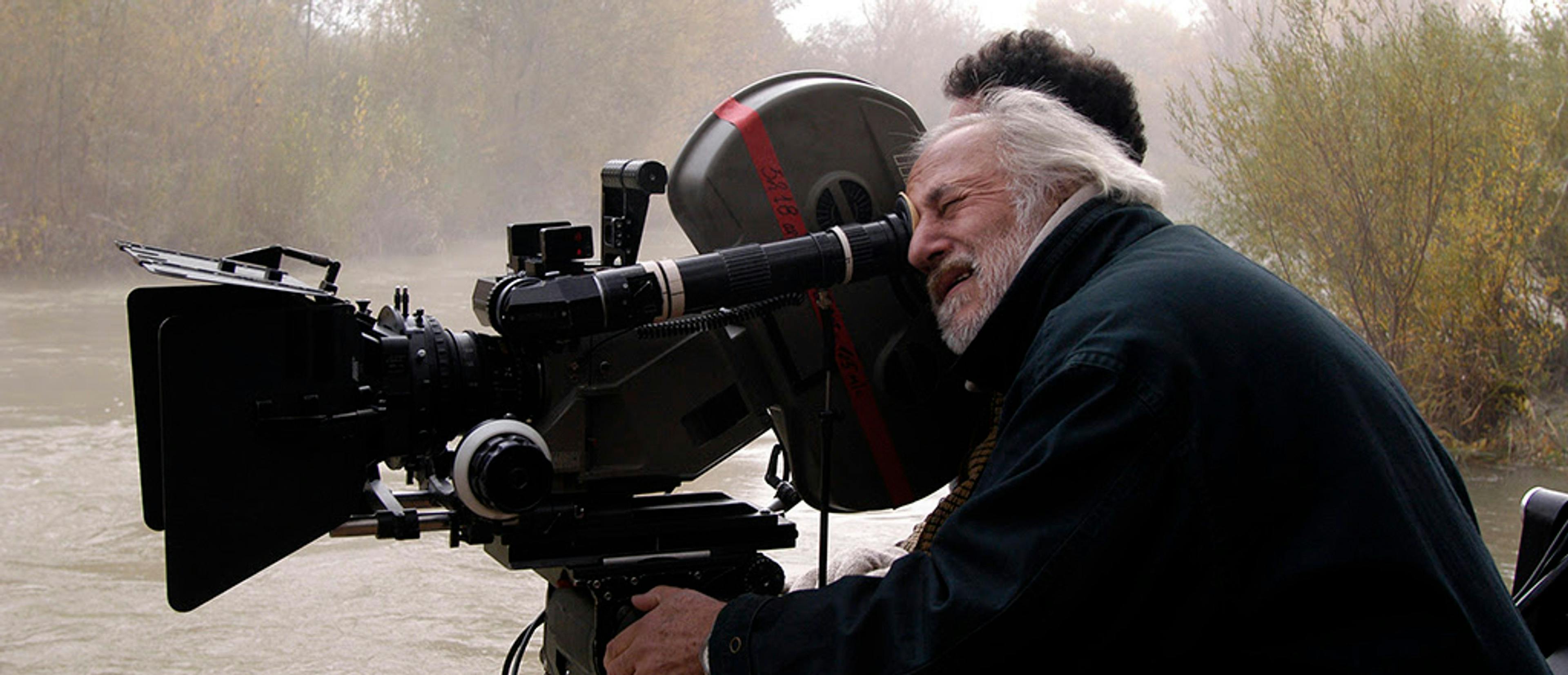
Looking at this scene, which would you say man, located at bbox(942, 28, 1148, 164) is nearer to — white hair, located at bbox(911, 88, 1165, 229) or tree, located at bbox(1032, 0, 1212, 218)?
white hair, located at bbox(911, 88, 1165, 229)

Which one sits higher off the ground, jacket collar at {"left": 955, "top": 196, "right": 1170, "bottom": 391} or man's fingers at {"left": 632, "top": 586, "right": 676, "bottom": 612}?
jacket collar at {"left": 955, "top": 196, "right": 1170, "bottom": 391}

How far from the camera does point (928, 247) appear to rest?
1.41 metres

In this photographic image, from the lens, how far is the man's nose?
1.39 m

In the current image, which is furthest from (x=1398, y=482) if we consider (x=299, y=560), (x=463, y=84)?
(x=463, y=84)

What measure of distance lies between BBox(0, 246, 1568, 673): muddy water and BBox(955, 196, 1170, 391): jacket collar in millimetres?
2095

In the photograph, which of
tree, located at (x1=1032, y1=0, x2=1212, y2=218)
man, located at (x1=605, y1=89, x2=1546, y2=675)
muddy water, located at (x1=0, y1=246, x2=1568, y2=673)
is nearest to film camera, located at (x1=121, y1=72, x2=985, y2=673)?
man, located at (x1=605, y1=89, x2=1546, y2=675)

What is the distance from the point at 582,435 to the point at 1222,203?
201 inches

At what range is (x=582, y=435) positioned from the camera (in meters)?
1.47

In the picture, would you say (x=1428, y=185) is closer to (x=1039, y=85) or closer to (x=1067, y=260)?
(x=1039, y=85)

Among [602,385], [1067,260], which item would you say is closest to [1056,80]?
[1067,260]

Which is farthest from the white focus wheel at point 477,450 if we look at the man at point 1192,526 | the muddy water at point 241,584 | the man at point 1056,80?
the muddy water at point 241,584

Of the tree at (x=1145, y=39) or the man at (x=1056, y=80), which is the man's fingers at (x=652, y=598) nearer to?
the man at (x=1056, y=80)

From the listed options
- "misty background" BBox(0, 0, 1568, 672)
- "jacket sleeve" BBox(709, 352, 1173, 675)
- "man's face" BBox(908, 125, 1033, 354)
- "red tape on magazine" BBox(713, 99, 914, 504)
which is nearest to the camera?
→ "jacket sleeve" BBox(709, 352, 1173, 675)

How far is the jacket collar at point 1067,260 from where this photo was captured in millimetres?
1234
